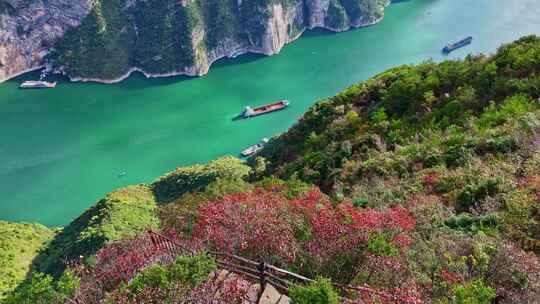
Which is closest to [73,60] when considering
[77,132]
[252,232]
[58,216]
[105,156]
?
[77,132]

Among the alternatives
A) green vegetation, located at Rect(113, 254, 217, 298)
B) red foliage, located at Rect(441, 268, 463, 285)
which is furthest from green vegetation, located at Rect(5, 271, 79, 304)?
red foliage, located at Rect(441, 268, 463, 285)

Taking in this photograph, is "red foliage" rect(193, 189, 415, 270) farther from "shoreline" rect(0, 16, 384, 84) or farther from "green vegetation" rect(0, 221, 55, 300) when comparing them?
"shoreline" rect(0, 16, 384, 84)

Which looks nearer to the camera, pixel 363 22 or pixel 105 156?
pixel 105 156

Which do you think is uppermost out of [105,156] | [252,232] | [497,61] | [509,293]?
[497,61]

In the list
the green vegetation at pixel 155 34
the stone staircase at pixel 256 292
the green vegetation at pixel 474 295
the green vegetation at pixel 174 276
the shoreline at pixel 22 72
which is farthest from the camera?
the green vegetation at pixel 155 34

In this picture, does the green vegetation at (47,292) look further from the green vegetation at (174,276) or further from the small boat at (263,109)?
the small boat at (263,109)

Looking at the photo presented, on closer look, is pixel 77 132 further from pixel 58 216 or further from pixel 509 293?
pixel 509 293

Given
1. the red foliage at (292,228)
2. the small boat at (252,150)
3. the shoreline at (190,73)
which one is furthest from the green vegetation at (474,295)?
the shoreline at (190,73)
